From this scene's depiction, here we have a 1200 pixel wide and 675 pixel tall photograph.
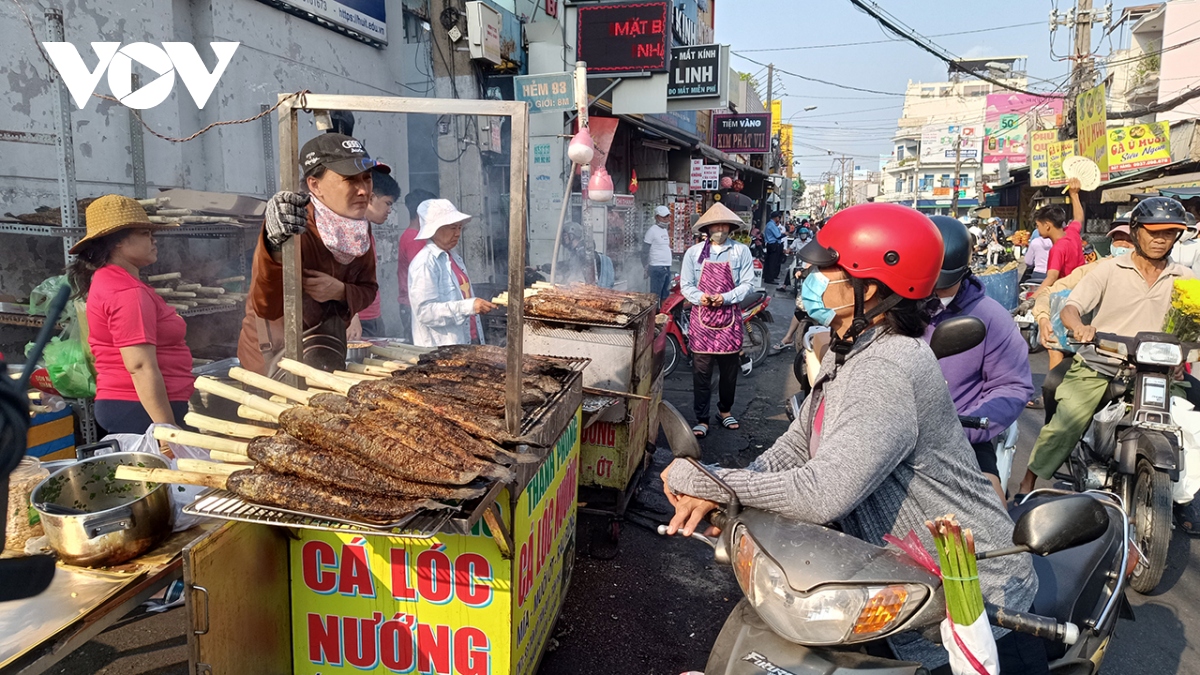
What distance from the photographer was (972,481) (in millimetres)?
2023

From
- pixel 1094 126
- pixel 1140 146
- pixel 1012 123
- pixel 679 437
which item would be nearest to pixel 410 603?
pixel 679 437

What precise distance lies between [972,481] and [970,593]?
1.78 feet

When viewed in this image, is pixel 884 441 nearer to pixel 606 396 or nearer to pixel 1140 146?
pixel 606 396

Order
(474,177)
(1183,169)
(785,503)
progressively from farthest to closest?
(1183,169) < (474,177) < (785,503)

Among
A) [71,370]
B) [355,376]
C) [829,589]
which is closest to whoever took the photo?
[829,589]

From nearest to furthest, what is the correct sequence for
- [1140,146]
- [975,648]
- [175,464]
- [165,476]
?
[975,648] < [165,476] < [175,464] < [1140,146]

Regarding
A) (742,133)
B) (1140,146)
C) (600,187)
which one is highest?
(742,133)

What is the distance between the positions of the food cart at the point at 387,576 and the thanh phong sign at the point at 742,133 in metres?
23.0

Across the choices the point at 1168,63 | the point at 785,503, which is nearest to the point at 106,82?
the point at 785,503

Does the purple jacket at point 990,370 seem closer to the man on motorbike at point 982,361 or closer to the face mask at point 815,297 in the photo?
the man on motorbike at point 982,361

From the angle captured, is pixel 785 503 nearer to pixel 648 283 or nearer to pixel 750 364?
pixel 750 364

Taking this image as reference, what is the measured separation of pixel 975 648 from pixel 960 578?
160 millimetres

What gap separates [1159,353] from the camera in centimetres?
426

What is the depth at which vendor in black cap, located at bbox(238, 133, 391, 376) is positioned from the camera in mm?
3240
